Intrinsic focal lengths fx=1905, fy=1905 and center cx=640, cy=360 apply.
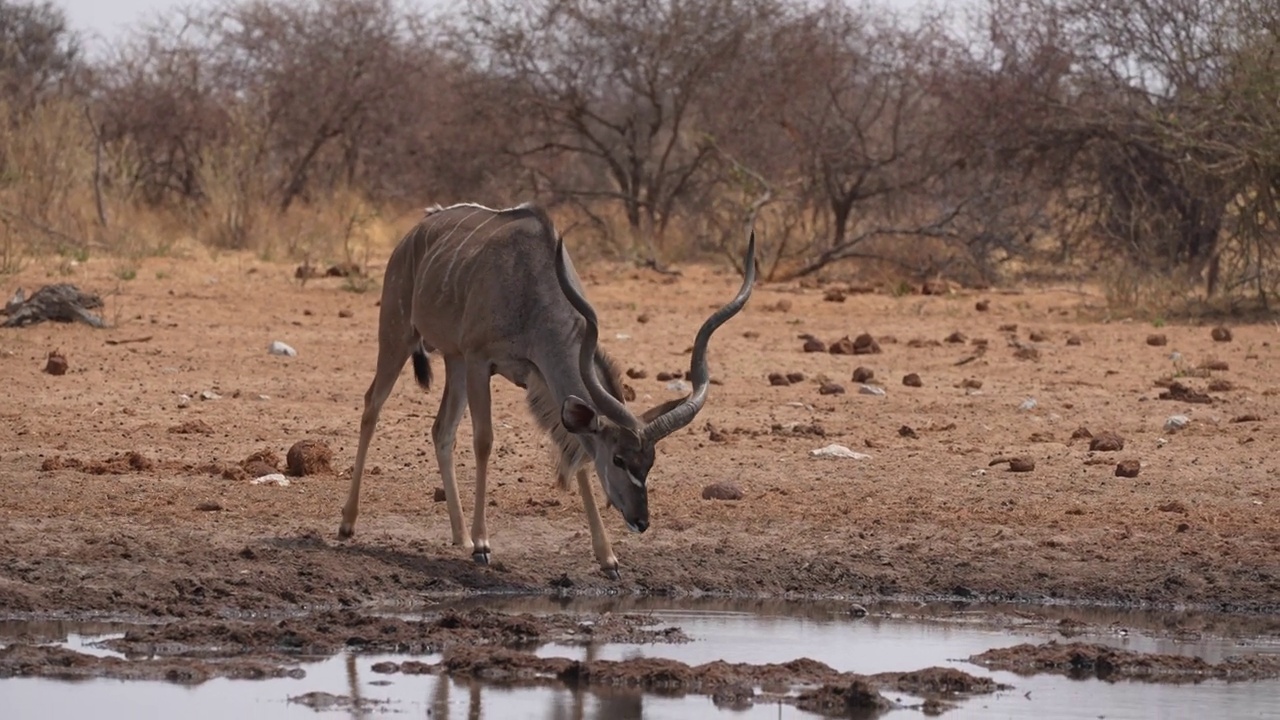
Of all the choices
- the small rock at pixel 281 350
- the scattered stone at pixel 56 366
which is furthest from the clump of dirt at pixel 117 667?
the small rock at pixel 281 350

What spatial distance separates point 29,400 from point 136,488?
249 cm

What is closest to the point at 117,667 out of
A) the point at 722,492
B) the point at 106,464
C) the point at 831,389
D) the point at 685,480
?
the point at 106,464

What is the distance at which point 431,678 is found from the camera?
5848 millimetres

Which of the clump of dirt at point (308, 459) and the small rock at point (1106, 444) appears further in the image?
the small rock at point (1106, 444)

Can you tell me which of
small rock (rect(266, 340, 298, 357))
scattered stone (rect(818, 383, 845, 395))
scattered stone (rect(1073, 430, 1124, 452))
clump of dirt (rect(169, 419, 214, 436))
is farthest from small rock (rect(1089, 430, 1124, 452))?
small rock (rect(266, 340, 298, 357))

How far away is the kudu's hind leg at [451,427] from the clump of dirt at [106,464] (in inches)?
73.0

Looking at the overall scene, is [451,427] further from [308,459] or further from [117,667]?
[117,667]

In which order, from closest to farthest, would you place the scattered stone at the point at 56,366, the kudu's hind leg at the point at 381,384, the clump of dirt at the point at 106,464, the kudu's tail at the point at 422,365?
the kudu's hind leg at the point at 381,384, the kudu's tail at the point at 422,365, the clump of dirt at the point at 106,464, the scattered stone at the point at 56,366

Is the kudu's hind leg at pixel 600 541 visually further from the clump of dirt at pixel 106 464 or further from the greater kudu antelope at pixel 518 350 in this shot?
the clump of dirt at pixel 106 464

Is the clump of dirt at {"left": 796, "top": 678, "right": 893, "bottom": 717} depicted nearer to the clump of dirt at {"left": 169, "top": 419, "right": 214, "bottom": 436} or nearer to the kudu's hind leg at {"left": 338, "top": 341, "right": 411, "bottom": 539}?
the kudu's hind leg at {"left": 338, "top": 341, "right": 411, "bottom": 539}

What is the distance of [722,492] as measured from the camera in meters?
8.93

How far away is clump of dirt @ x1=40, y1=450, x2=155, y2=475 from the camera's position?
8859mm

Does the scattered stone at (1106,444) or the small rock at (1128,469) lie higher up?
the scattered stone at (1106,444)

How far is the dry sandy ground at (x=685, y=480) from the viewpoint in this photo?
741 cm
